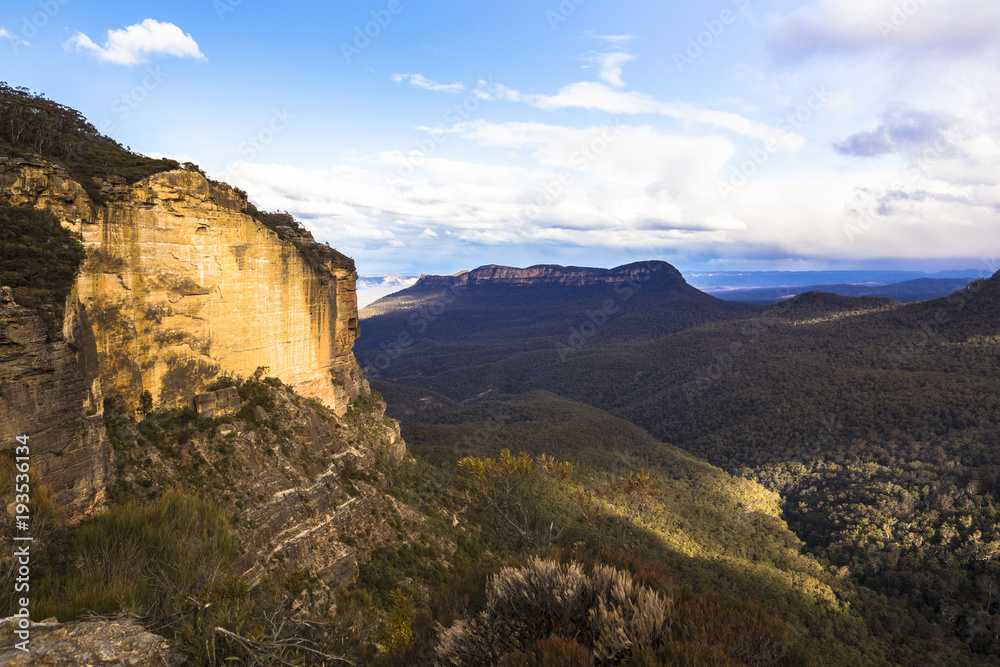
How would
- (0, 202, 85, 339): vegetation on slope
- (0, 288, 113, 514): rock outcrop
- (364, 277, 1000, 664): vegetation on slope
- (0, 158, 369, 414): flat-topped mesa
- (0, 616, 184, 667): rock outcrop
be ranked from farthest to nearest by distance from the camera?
(364, 277, 1000, 664): vegetation on slope
(0, 158, 369, 414): flat-topped mesa
(0, 202, 85, 339): vegetation on slope
(0, 288, 113, 514): rock outcrop
(0, 616, 184, 667): rock outcrop

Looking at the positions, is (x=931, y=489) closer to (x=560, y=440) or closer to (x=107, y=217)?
(x=560, y=440)

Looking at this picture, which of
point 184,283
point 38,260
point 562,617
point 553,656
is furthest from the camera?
point 184,283

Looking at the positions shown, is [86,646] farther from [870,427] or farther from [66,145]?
[870,427]

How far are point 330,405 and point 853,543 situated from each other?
52352 millimetres

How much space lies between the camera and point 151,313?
1767cm

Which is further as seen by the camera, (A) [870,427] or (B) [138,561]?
(A) [870,427]

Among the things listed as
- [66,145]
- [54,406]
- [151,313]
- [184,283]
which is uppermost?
[66,145]

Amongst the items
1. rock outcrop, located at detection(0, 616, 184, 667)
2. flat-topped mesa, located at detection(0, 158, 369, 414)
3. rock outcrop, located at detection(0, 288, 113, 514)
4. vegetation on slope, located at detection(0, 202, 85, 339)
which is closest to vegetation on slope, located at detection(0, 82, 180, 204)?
flat-topped mesa, located at detection(0, 158, 369, 414)

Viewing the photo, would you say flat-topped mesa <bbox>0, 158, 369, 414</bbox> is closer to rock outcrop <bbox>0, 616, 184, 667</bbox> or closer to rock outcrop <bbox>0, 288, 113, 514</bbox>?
rock outcrop <bbox>0, 288, 113, 514</bbox>

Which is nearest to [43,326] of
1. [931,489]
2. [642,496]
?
[642,496]

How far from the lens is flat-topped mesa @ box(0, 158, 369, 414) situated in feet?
49.7

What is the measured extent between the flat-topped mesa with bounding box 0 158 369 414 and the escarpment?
0.05 m

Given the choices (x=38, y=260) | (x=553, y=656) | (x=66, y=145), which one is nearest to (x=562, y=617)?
(x=553, y=656)

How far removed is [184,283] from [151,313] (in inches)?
73.7
